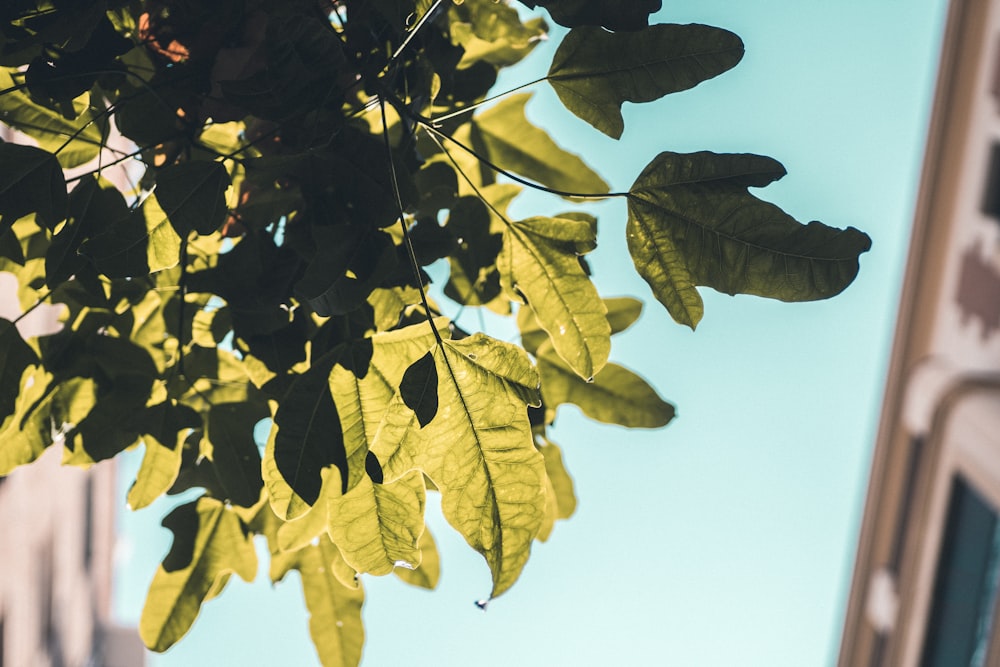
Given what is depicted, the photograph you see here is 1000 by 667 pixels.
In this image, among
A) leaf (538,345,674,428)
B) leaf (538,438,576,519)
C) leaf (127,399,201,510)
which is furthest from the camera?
Answer: leaf (538,438,576,519)

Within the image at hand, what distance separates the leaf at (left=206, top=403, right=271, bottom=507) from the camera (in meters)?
1.20

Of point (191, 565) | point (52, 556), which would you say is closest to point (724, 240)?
point (191, 565)

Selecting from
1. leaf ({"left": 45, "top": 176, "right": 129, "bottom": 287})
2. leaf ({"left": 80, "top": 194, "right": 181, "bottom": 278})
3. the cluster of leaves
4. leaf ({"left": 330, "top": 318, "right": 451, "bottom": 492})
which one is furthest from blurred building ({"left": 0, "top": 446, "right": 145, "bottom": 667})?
leaf ({"left": 330, "top": 318, "right": 451, "bottom": 492})

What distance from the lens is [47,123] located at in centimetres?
114

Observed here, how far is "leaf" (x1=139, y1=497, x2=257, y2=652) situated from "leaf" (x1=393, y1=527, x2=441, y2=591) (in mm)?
282

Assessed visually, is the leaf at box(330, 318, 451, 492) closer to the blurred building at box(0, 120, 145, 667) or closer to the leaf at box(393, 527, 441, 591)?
the leaf at box(393, 527, 441, 591)

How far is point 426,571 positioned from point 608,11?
105cm

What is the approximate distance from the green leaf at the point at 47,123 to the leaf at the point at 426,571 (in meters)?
0.89

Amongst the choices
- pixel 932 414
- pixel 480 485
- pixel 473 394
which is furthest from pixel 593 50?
pixel 932 414

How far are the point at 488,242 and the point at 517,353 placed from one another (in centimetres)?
36

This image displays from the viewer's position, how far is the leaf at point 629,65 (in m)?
0.93

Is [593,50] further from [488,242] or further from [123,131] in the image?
[123,131]

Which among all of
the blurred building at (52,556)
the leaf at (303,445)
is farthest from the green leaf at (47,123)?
the blurred building at (52,556)

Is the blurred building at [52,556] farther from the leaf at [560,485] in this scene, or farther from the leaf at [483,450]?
the leaf at [483,450]
